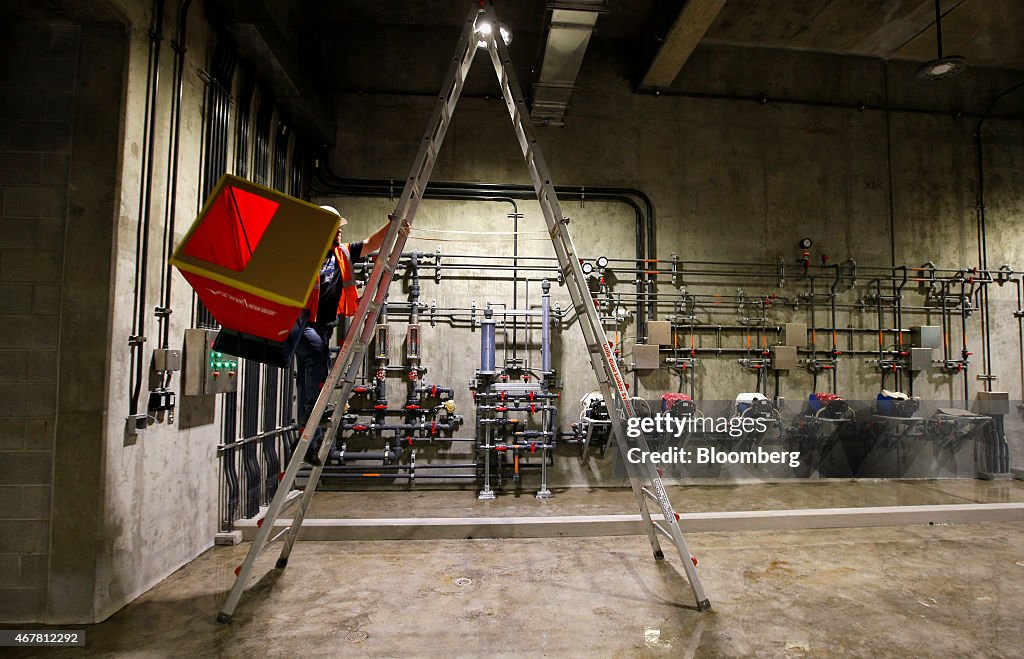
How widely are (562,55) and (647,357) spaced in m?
3.07

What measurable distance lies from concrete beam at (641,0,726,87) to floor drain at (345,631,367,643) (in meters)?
→ 5.20

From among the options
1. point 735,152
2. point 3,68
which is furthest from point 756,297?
point 3,68

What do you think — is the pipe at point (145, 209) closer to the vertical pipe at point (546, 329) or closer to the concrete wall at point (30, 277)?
the concrete wall at point (30, 277)

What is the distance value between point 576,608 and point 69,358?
279 centimetres

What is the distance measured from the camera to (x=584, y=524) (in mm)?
3373

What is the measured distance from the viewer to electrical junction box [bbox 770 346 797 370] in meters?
5.17

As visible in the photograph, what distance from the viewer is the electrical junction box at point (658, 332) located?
505cm

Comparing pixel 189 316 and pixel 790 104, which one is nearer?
pixel 189 316

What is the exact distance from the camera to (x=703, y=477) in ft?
16.6

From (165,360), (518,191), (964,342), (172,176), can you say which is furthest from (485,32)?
(964,342)

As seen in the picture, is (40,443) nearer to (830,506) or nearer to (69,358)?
(69,358)

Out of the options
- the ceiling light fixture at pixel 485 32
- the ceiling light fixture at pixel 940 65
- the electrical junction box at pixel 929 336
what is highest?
the ceiling light fixture at pixel 940 65

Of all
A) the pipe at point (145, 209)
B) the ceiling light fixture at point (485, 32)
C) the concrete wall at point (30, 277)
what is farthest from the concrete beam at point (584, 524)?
the ceiling light fixture at point (485, 32)

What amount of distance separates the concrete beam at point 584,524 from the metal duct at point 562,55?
3.13 m
